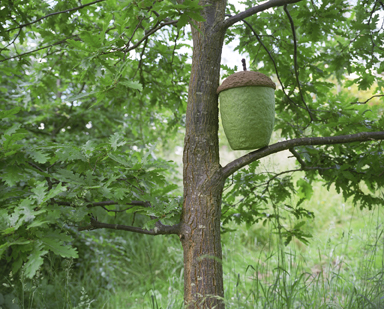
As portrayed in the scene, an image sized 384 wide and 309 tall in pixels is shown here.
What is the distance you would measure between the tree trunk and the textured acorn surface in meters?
0.10

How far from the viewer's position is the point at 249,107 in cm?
124

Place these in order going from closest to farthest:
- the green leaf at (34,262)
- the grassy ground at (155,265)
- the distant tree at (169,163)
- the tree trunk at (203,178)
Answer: the green leaf at (34,262)
the distant tree at (169,163)
the tree trunk at (203,178)
the grassy ground at (155,265)

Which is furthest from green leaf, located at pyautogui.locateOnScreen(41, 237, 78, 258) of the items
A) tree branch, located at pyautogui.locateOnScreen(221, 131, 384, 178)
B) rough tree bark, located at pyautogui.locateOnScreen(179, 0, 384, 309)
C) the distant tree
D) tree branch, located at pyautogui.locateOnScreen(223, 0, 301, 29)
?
tree branch, located at pyautogui.locateOnScreen(223, 0, 301, 29)

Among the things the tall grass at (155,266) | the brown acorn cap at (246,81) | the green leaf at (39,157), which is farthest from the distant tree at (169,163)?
the tall grass at (155,266)

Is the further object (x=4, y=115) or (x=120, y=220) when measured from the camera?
(x=120, y=220)

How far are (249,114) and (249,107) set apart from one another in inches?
1.1

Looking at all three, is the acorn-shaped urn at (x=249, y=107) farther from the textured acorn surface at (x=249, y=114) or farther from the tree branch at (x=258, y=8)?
the tree branch at (x=258, y=8)

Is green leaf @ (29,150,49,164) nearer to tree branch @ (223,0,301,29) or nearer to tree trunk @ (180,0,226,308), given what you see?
tree trunk @ (180,0,226,308)

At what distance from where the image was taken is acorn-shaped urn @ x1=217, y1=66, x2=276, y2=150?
1.24m

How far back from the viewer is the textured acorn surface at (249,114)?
48.8 inches

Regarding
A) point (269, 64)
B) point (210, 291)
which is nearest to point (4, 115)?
point (210, 291)

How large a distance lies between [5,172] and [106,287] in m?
2.26

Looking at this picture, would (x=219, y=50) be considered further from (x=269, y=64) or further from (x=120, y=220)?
(x=120, y=220)

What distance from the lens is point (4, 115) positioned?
1.04 metres
